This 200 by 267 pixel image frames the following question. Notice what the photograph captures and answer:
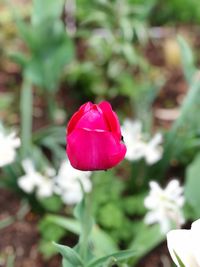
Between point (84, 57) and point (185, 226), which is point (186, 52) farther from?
point (84, 57)

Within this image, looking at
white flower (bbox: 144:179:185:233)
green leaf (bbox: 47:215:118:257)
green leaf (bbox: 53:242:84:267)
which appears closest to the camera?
green leaf (bbox: 53:242:84:267)

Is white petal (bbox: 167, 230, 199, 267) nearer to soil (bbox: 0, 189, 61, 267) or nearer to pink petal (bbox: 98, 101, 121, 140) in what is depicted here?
pink petal (bbox: 98, 101, 121, 140)

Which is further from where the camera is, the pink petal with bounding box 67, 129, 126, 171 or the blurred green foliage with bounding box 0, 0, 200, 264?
the blurred green foliage with bounding box 0, 0, 200, 264

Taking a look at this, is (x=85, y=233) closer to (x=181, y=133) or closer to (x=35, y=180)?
(x=35, y=180)

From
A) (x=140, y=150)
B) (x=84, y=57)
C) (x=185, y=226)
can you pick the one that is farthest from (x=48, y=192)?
(x=84, y=57)

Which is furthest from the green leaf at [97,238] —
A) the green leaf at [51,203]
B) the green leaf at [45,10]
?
the green leaf at [45,10]

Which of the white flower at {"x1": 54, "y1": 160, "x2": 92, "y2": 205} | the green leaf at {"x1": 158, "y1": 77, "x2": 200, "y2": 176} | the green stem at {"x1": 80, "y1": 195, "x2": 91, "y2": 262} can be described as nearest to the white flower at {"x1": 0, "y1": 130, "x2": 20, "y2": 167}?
the white flower at {"x1": 54, "y1": 160, "x2": 92, "y2": 205}

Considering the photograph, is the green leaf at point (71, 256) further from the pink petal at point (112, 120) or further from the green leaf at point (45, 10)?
the green leaf at point (45, 10)
